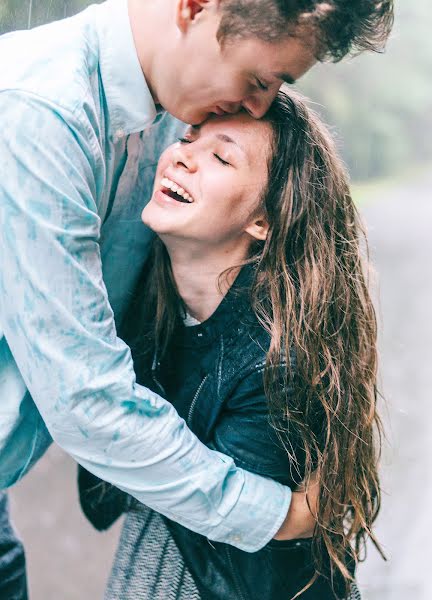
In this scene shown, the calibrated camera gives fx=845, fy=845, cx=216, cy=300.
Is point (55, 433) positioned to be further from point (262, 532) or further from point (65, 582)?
point (65, 582)

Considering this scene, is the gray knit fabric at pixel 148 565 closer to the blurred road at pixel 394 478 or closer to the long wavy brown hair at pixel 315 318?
the long wavy brown hair at pixel 315 318

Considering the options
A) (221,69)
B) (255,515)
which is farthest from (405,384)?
(221,69)

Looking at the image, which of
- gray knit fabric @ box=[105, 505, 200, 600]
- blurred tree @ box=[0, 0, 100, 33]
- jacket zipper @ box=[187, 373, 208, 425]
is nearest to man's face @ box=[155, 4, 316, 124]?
blurred tree @ box=[0, 0, 100, 33]

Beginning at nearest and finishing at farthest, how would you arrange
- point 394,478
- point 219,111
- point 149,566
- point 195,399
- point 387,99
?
point 219,111 < point 195,399 < point 149,566 < point 387,99 < point 394,478

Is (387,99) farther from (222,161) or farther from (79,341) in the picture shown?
(79,341)

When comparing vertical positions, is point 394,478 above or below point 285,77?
below

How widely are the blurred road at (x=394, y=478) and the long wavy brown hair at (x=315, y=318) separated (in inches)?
37.9

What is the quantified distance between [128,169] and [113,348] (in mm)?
426

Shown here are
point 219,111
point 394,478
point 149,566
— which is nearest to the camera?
point 219,111

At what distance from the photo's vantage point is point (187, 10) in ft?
4.54

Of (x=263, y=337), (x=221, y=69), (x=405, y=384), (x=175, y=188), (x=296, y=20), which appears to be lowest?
(x=405, y=384)

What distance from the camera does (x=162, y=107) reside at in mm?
1585

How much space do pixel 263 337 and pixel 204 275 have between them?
187 mm

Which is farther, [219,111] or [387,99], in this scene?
[387,99]
